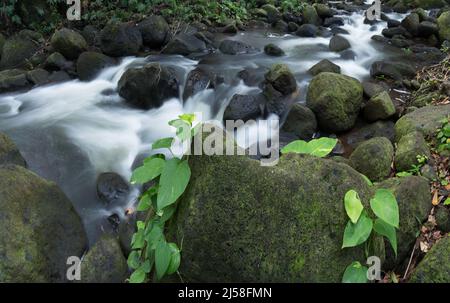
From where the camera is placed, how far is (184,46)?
9781 millimetres

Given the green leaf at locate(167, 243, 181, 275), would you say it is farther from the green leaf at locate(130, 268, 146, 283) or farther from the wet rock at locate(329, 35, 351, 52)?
the wet rock at locate(329, 35, 351, 52)

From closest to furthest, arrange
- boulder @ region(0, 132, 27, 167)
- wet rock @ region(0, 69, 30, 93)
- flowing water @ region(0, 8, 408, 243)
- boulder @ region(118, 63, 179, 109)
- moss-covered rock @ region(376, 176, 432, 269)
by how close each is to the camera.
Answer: moss-covered rock @ region(376, 176, 432, 269)
boulder @ region(0, 132, 27, 167)
flowing water @ region(0, 8, 408, 243)
boulder @ region(118, 63, 179, 109)
wet rock @ region(0, 69, 30, 93)

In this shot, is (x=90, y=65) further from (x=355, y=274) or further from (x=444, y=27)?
(x=444, y=27)

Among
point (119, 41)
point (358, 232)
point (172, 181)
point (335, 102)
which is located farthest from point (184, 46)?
point (358, 232)

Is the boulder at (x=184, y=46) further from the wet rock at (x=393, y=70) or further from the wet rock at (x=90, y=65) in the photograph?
the wet rock at (x=393, y=70)

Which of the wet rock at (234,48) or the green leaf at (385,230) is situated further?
the wet rock at (234,48)

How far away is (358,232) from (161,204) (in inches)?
52.4

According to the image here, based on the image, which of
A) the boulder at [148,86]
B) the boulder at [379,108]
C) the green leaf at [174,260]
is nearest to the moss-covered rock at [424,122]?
the boulder at [379,108]

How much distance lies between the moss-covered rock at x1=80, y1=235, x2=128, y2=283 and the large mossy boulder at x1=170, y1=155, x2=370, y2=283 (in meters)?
1.59

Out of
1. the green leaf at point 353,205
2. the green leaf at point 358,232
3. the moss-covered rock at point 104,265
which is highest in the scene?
the green leaf at point 353,205

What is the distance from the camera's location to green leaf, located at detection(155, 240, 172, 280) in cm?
277

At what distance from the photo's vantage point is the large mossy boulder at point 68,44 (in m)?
9.19

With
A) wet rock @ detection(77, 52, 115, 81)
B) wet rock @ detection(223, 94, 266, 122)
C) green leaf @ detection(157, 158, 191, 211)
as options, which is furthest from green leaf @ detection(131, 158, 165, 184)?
wet rock @ detection(77, 52, 115, 81)

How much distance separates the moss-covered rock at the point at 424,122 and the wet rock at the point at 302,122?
140 cm
